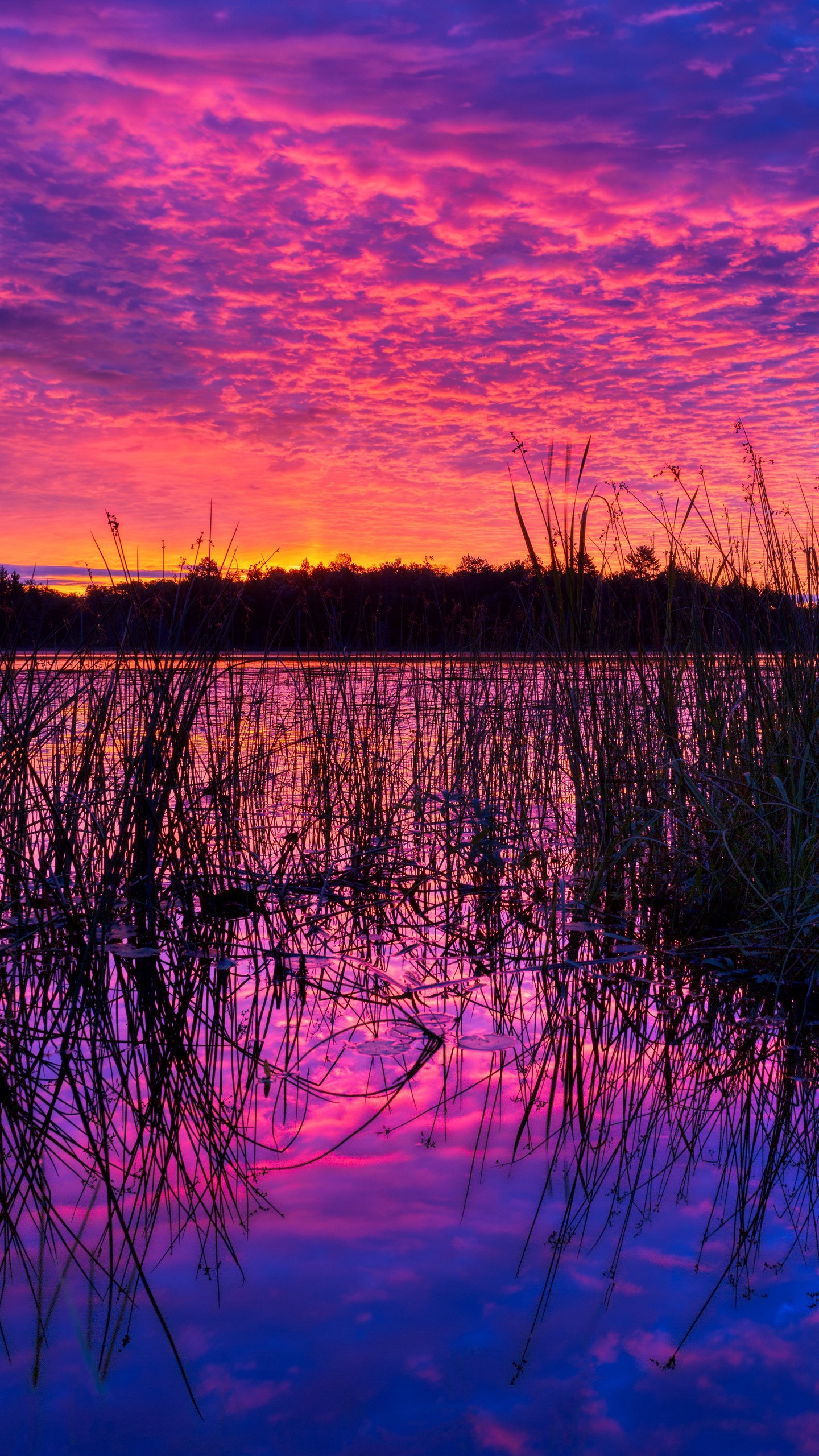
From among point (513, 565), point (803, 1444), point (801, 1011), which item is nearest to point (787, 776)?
point (801, 1011)

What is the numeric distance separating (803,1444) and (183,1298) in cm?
66

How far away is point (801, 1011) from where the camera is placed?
6.34 ft

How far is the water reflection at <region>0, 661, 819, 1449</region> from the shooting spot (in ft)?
3.87

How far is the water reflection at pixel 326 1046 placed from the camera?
118cm

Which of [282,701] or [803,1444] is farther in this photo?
[282,701]

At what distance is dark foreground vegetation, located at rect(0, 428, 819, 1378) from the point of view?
1.30 metres

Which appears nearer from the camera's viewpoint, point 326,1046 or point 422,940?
point 326,1046

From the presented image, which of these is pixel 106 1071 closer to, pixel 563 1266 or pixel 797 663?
pixel 563 1266

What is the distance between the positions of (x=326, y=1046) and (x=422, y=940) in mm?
815

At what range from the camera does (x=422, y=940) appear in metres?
2.58

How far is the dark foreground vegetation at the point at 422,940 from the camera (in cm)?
130

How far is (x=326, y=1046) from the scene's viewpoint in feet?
5.88

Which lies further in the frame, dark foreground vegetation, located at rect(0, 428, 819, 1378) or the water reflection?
dark foreground vegetation, located at rect(0, 428, 819, 1378)

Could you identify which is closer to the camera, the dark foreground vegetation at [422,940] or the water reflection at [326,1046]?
the water reflection at [326,1046]
